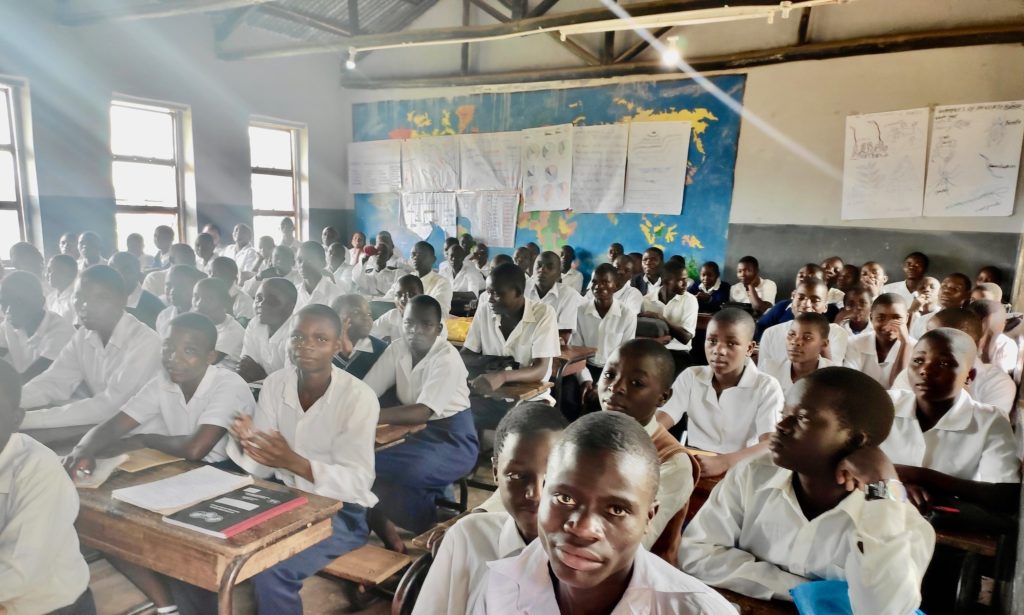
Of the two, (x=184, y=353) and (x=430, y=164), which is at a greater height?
(x=430, y=164)

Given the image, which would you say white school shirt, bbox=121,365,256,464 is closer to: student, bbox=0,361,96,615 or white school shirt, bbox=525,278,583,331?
student, bbox=0,361,96,615

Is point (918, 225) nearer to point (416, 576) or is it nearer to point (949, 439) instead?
point (949, 439)

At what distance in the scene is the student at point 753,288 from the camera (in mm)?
6255

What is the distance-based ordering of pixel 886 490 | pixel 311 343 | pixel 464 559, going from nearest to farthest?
1. pixel 464 559
2. pixel 886 490
3. pixel 311 343

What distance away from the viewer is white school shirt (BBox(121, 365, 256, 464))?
84.1 inches

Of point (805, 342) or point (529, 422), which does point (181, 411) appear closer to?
point (529, 422)

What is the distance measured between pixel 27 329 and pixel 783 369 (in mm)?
3939

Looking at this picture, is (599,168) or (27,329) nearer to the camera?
(27,329)

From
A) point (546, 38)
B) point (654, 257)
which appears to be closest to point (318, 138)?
point (546, 38)

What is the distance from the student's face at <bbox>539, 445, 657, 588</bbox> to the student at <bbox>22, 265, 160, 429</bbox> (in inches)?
92.3

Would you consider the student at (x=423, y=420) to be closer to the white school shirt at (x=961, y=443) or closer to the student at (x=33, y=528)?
the student at (x=33, y=528)

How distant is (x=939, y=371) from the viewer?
2008 millimetres

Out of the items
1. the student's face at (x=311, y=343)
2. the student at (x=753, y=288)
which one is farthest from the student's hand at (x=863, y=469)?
the student at (x=753, y=288)

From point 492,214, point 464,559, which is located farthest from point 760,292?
point 464,559
